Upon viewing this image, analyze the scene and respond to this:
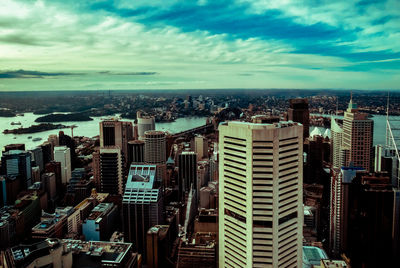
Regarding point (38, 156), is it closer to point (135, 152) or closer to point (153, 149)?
point (135, 152)

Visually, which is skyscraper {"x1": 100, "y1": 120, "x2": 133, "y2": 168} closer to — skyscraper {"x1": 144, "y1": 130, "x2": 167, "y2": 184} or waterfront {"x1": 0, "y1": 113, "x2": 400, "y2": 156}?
waterfront {"x1": 0, "y1": 113, "x2": 400, "y2": 156}

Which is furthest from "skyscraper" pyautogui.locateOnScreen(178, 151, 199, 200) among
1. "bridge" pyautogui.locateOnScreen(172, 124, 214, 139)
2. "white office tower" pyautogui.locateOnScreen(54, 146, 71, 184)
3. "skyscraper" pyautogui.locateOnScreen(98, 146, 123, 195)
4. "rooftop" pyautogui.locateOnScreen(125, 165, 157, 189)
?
"white office tower" pyautogui.locateOnScreen(54, 146, 71, 184)

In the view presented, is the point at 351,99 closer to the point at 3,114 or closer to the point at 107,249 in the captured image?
the point at 107,249

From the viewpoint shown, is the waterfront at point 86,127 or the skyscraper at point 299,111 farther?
the skyscraper at point 299,111

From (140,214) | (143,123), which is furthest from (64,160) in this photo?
(140,214)

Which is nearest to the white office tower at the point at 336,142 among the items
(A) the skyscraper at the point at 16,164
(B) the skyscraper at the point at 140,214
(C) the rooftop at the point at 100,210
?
(B) the skyscraper at the point at 140,214

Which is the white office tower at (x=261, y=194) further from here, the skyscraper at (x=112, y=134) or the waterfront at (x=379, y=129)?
the skyscraper at (x=112, y=134)
